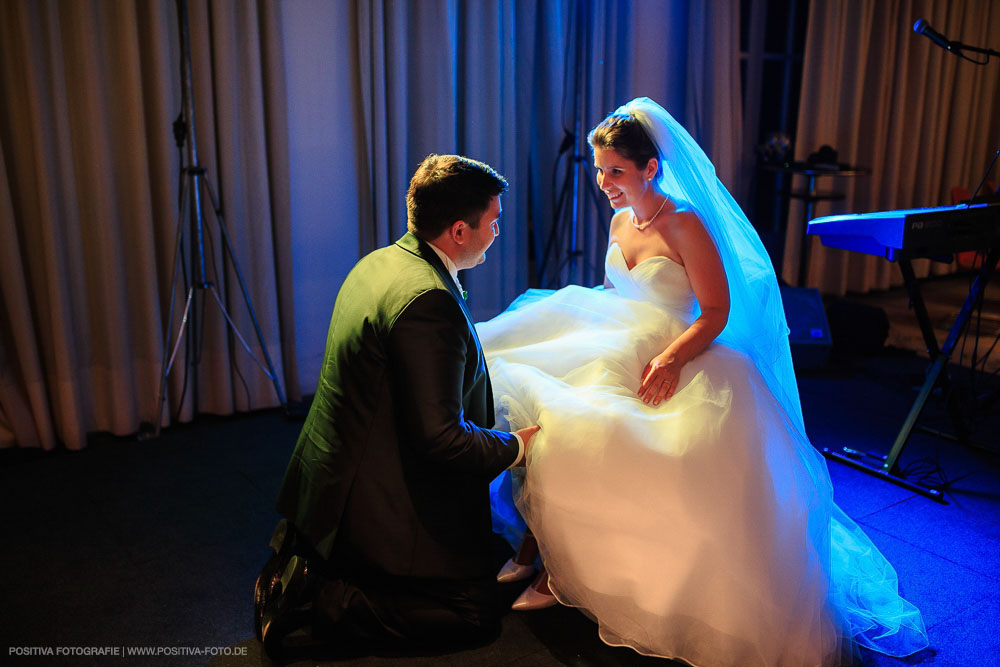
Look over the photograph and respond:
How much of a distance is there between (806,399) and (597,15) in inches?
91.8

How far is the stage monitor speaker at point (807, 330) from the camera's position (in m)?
4.31

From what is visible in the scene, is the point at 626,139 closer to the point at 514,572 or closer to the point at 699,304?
the point at 699,304

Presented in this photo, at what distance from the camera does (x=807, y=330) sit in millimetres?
4344

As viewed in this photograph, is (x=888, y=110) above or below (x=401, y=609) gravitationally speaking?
above

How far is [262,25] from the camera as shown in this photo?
3.47 m

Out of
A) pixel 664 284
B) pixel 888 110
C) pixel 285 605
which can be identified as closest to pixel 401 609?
pixel 285 605

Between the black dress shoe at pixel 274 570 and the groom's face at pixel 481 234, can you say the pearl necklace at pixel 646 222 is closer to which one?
the groom's face at pixel 481 234

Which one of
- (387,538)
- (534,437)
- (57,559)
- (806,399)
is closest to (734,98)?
(806,399)

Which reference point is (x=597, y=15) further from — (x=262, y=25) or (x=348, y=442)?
(x=348, y=442)

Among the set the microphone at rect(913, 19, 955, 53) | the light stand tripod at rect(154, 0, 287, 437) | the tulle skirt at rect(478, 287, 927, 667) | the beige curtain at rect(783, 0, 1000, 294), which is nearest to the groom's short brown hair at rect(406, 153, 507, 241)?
the tulle skirt at rect(478, 287, 927, 667)

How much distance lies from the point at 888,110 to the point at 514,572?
→ 5227mm

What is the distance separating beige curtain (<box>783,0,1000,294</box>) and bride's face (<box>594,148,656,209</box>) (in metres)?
3.73

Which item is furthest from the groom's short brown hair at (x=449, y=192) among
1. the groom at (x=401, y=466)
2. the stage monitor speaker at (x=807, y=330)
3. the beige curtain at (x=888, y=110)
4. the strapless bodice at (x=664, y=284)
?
the beige curtain at (x=888, y=110)

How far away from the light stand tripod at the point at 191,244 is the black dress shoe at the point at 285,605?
1598mm
